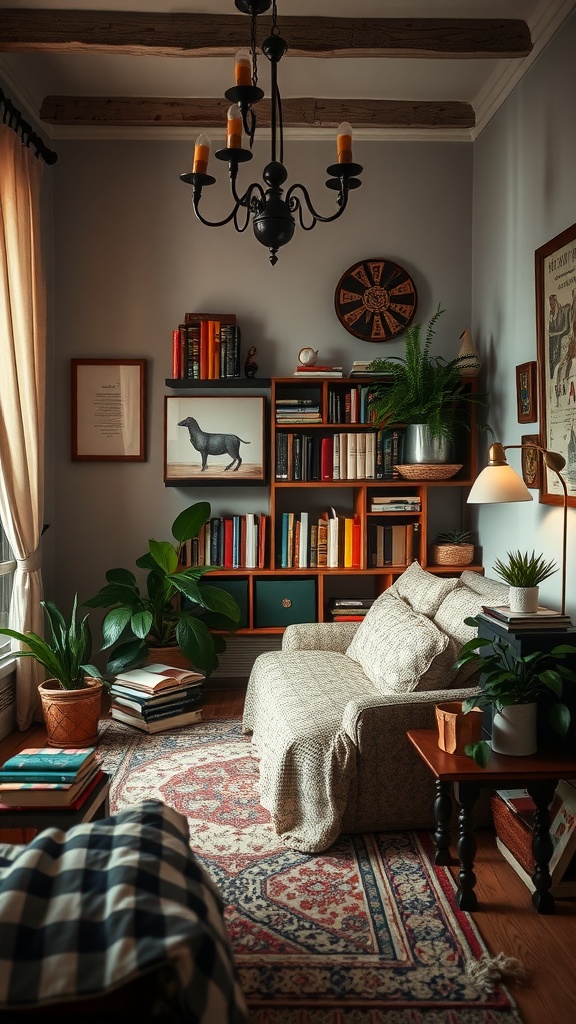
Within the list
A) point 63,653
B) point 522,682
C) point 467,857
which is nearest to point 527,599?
point 522,682

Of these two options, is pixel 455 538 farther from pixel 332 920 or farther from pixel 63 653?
pixel 332 920

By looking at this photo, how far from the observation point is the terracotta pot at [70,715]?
12.1ft

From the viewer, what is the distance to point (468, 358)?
430 centimetres

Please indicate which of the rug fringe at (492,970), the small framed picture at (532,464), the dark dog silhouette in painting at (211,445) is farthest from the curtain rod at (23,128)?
the rug fringe at (492,970)

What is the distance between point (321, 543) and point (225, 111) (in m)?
2.37

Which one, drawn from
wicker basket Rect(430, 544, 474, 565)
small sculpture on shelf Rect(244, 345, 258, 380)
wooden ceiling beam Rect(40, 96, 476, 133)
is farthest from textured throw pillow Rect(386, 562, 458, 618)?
wooden ceiling beam Rect(40, 96, 476, 133)

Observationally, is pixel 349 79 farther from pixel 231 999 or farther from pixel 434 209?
pixel 231 999

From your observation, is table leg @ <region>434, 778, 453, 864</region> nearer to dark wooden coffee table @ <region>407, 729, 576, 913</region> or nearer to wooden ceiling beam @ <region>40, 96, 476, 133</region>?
dark wooden coffee table @ <region>407, 729, 576, 913</region>

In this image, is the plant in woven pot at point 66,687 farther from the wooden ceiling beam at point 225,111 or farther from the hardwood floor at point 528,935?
the wooden ceiling beam at point 225,111

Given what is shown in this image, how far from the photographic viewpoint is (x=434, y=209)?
4.66 m

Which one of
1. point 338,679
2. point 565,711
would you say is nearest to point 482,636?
point 565,711

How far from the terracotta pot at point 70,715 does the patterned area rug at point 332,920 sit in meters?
0.48

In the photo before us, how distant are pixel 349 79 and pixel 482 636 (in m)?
2.95

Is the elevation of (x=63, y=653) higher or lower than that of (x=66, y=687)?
higher
